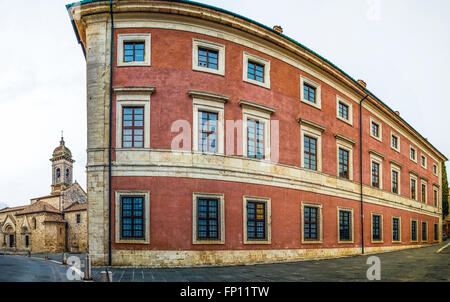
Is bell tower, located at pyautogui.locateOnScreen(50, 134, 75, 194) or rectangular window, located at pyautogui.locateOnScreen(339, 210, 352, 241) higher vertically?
bell tower, located at pyautogui.locateOnScreen(50, 134, 75, 194)

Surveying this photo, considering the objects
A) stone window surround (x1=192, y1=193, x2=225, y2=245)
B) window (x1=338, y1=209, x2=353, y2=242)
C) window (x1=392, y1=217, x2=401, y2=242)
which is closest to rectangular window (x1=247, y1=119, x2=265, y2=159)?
stone window surround (x1=192, y1=193, x2=225, y2=245)

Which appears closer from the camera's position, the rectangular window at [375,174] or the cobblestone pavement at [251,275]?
the cobblestone pavement at [251,275]

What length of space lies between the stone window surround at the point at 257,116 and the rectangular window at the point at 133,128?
5.06 metres

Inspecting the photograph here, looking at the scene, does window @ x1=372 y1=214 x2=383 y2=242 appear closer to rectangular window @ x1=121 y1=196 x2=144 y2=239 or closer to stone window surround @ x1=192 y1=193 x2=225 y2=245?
stone window surround @ x1=192 y1=193 x2=225 y2=245

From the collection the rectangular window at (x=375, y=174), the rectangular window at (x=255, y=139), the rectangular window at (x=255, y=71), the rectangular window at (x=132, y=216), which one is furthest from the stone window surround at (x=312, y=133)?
the rectangular window at (x=132, y=216)

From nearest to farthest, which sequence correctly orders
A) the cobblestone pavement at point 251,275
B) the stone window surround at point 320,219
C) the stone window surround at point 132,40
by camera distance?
the cobblestone pavement at point 251,275 → the stone window surround at point 132,40 → the stone window surround at point 320,219

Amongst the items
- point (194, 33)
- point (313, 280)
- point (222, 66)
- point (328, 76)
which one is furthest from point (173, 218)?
point (328, 76)

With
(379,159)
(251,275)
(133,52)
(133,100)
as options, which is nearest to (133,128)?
(133,100)

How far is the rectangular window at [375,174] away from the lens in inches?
1082

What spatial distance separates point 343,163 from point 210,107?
11614 millimetres

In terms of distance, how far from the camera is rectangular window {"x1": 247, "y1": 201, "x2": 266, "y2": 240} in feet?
58.5

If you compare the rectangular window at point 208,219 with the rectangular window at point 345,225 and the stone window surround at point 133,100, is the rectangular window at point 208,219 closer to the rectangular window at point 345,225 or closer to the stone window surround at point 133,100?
the stone window surround at point 133,100

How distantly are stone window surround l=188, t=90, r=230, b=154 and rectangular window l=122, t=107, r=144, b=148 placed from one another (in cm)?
244

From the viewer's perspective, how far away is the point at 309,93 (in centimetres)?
2211
